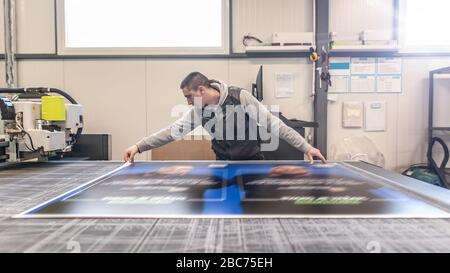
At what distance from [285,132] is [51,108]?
123cm

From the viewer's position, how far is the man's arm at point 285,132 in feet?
5.52

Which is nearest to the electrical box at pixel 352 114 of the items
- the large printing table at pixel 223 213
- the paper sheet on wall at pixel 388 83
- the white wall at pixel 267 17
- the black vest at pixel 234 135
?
the paper sheet on wall at pixel 388 83

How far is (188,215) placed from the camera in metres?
0.71

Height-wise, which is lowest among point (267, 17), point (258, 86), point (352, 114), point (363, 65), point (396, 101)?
point (352, 114)

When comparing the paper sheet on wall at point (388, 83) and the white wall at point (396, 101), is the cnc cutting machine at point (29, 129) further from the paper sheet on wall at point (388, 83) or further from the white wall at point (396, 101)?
the paper sheet on wall at point (388, 83)

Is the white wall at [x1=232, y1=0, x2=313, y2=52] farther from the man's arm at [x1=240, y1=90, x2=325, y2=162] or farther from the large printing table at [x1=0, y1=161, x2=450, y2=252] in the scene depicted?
the large printing table at [x1=0, y1=161, x2=450, y2=252]

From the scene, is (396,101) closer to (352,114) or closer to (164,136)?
(352,114)

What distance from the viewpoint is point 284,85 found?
2973 millimetres

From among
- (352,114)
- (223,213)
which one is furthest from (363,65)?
(223,213)

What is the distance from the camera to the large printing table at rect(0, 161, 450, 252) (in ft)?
1.83

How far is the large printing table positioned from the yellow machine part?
1.58ft

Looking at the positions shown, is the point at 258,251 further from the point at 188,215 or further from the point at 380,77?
the point at 380,77

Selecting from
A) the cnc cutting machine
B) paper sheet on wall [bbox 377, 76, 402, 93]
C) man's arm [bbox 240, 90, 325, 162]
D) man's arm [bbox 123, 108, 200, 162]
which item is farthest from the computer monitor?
the cnc cutting machine

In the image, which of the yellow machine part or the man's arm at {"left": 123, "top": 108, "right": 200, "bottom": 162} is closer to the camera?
the yellow machine part
